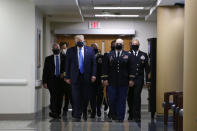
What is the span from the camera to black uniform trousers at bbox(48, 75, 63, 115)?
11.1 meters

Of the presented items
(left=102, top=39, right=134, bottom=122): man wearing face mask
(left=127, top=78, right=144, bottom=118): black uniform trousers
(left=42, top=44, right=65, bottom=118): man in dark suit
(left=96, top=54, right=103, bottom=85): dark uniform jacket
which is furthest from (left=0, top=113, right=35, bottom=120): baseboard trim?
(left=127, top=78, right=144, bottom=118): black uniform trousers

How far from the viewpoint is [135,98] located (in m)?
10.6

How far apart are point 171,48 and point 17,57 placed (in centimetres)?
388

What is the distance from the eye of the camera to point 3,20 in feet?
36.4

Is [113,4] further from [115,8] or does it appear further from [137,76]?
[137,76]

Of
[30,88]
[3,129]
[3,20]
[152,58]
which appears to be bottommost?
[3,129]

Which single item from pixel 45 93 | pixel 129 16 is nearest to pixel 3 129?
pixel 45 93

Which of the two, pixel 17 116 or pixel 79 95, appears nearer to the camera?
pixel 79 95

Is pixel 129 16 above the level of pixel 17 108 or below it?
above

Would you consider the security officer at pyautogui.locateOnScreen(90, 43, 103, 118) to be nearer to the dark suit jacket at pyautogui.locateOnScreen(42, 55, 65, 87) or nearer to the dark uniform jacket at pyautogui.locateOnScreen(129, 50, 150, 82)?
the dark suit jacket at pyautogui.locateOnScreen(42, 55, 65, 87)

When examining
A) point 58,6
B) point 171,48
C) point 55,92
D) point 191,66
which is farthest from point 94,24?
point 191,66

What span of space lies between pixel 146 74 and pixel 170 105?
1.93 meters

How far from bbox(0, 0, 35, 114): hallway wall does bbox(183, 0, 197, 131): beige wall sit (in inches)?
261

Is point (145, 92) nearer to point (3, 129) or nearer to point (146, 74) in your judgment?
point (146, 74)
